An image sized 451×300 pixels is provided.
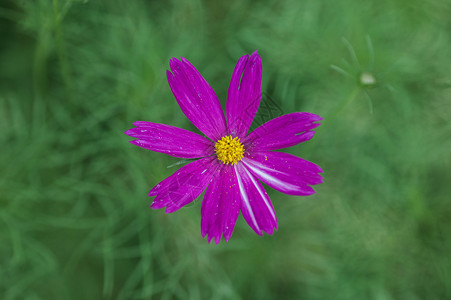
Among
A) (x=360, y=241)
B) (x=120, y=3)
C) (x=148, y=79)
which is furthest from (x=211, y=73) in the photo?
(x=360, y=241)

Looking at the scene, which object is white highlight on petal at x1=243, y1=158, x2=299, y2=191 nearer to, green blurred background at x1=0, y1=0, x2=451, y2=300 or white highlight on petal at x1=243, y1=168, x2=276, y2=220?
white highlight on petal at x1=243, y1=168, x2=276, y2=220

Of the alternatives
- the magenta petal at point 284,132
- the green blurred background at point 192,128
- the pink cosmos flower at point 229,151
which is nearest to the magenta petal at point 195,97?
the pink cosmos flower at point 229,151

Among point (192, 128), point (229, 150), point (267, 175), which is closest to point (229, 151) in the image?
point (229, 150)

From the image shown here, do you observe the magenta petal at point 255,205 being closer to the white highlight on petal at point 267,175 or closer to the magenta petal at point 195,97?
the white highlight on petal at point 267,175

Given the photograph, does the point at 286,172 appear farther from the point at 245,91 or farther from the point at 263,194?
the point at 245,91

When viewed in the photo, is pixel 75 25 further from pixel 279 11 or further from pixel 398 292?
pixel 398 292

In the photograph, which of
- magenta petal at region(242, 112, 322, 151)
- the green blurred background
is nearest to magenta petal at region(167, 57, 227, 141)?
magenta petal at region(242, 112, 322, 151)
